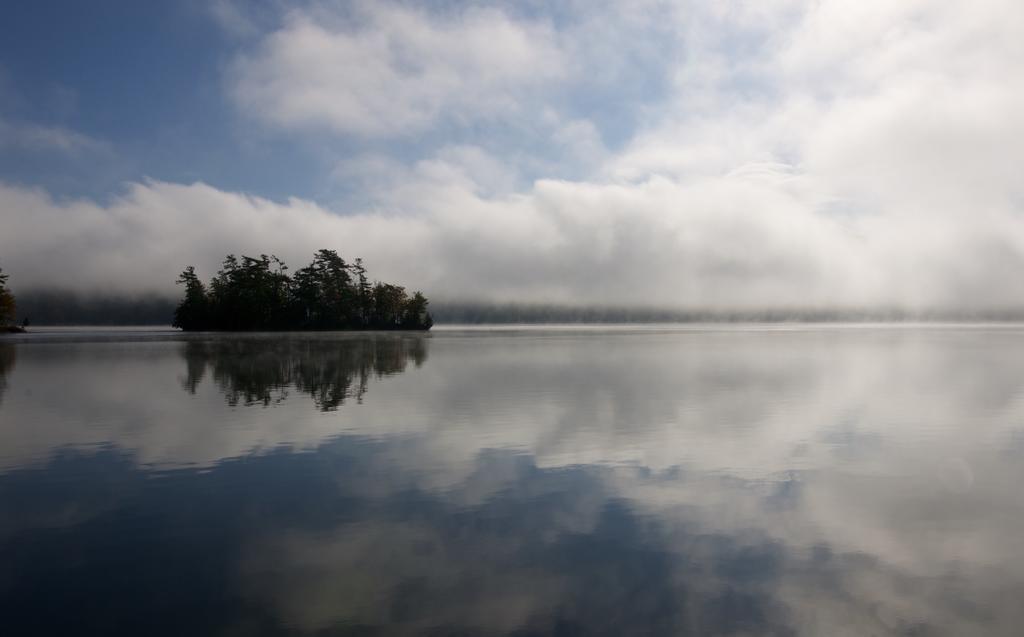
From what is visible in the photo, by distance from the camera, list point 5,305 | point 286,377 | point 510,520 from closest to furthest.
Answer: point 510,520 → point 286,377 → point 5,305

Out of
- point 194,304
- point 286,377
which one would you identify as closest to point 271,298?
Answer: point 194,304

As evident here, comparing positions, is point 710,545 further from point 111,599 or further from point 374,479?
point 111,599

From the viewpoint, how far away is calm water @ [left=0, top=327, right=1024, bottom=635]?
28.6ft

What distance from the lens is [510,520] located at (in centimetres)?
1256

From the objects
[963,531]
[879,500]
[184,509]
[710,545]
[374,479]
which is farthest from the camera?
Answer: [374,479]

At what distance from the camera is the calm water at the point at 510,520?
28.6 ft

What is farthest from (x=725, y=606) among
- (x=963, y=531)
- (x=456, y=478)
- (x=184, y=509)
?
(x=184, y=509)

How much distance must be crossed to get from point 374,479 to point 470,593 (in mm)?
7038

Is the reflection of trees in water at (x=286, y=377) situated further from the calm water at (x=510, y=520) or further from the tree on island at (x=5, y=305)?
the tree on island at (x=5, y=305)

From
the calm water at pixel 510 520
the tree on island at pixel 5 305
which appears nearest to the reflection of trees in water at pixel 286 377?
the calm water at pixel 510 520

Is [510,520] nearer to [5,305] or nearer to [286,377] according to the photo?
[286,377]

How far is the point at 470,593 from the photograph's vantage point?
9.20m

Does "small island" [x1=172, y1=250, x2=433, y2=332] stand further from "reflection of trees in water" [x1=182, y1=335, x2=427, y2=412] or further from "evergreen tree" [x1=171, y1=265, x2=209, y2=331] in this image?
"reflection of trees in water" [x1=182, y1=335, x2=427, y2=412]

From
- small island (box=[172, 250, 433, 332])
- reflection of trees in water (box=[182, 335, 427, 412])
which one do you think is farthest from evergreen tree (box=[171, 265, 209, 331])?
reflection of trees in water (box=[182, 335, 427, 412])
